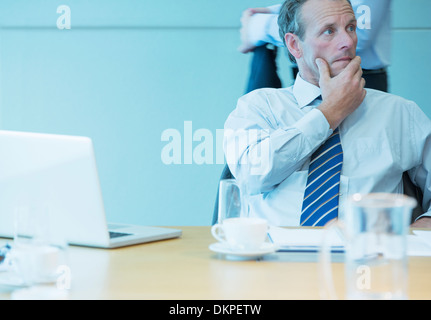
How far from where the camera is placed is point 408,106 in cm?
212

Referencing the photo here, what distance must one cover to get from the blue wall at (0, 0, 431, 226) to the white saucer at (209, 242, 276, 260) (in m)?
1.70

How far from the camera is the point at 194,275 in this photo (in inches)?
40.4

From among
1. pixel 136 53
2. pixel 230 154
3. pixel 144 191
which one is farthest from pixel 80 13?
pixel 230 154

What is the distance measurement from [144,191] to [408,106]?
131 centimetres

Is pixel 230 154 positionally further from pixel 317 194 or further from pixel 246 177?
pixel 317 194

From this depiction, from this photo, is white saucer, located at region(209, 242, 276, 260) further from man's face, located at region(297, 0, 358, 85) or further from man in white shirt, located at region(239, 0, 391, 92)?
man in white shirt, located at region(239, 0, 391, 92)

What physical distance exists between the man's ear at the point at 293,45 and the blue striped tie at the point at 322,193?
51 centimetres

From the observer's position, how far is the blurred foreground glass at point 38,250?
89 cm

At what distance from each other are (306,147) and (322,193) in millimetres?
153

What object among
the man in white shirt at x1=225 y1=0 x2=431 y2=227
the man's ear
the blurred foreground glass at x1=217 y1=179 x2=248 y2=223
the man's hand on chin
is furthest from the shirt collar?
the blurred foreground glass at x1=217 y1=179 x2=248 y2=223

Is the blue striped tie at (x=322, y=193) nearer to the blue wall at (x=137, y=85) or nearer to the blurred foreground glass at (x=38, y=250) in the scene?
the blue wall at (x=137, y=85)

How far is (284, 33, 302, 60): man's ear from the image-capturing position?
2.30 metres

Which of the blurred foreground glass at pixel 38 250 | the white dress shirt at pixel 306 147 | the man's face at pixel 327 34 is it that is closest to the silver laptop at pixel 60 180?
the blurred foreground glass at pixel 38 250

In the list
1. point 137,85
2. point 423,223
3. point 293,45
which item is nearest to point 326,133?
point 423,223
